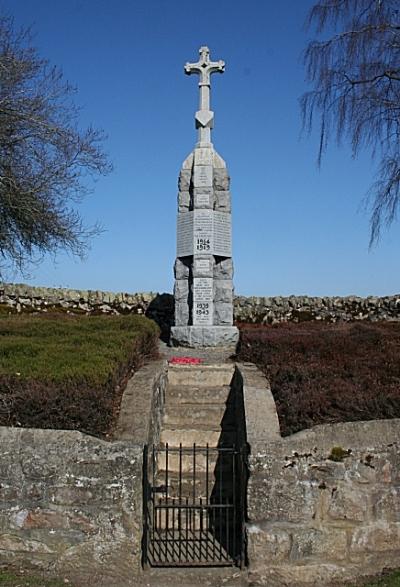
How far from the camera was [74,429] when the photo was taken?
5828mm

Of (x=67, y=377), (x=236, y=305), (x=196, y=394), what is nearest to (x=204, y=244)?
(x=196, y=394)

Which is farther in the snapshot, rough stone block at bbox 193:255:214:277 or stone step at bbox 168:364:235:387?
rough stone block at bbox 193:255:214:277

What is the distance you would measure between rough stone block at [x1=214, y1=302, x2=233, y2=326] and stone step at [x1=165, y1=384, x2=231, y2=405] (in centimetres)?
425

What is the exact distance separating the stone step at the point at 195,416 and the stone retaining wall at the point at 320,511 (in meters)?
2.35

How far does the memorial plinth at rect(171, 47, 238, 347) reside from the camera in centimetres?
1251

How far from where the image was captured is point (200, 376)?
28.6ft

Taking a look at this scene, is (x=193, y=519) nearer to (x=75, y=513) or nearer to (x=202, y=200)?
(x=75, y=513)

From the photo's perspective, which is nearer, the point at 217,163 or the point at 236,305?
the point at 217,163

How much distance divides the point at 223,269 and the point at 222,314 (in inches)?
39.6

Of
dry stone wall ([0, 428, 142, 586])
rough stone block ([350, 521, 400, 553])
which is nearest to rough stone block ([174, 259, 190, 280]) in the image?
dry stone wall ([0, 428, 142, 586])

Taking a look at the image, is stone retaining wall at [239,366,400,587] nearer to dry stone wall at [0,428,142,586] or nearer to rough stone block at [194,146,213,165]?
dry stone wall at [0,428,142,586]

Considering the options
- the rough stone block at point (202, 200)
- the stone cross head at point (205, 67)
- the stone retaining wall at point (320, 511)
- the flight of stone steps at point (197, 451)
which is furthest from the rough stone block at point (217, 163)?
the stone retaining wall at point (320, 511)

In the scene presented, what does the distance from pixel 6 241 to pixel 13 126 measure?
2404mm

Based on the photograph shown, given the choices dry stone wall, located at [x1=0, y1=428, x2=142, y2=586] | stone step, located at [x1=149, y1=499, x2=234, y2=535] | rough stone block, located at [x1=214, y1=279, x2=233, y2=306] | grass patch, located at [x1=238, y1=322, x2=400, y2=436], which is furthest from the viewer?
rough stone block, located at [x1=214, y1=279, x2=233, y2=306]
